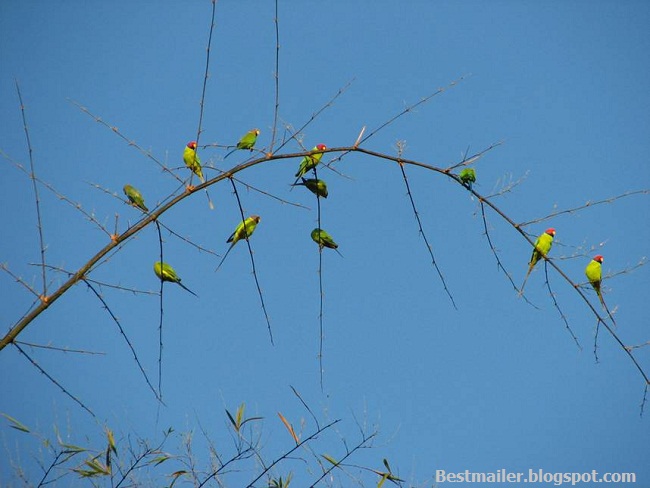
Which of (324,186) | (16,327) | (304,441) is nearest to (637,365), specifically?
(304,441)

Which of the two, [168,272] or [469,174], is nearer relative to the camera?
[168,272]

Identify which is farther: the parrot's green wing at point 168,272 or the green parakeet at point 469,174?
the green parakeet at point 469,174

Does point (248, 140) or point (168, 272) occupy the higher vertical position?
point (248, 140)

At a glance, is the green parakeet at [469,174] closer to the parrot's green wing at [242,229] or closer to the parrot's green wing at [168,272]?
the parrot's green wing at [242,229]

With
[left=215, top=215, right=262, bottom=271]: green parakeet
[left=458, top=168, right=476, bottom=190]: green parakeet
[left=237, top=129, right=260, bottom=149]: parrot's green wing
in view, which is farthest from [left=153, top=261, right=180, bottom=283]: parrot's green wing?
[left=458, top=168, right=476, bottom=190]: green parakeet

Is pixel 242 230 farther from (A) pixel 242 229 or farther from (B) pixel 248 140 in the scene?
(B) pixel 248 140

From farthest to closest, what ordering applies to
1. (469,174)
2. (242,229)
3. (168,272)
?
(469,174)
(168,272)
(242,229)

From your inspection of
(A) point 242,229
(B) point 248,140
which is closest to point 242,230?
(A) point 242,229

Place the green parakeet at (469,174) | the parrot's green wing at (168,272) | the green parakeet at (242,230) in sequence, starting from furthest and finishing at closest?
the green parakeet at (469,174)
the parrot's green wing at (168,272)
the green parakeet at (242,230)

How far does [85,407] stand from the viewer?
194 cm

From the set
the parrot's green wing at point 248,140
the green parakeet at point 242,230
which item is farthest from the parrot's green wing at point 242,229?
the parrot's green wing at point 248,140

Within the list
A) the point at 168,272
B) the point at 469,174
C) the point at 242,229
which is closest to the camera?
the point at 242,229

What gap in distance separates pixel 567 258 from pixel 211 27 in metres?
1.49

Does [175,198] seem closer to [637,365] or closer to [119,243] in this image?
[119,243]
